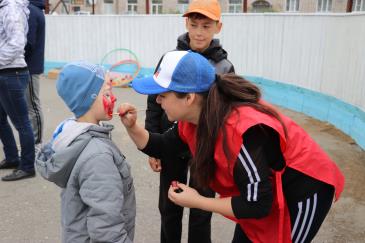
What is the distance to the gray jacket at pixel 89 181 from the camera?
1633mm

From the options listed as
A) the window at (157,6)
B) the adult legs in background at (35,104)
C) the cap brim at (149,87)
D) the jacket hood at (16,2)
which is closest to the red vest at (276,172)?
the cap brim at (149,87)

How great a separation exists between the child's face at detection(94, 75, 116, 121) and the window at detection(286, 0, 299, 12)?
90.5ft

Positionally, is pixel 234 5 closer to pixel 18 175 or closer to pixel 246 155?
pixel 18 175

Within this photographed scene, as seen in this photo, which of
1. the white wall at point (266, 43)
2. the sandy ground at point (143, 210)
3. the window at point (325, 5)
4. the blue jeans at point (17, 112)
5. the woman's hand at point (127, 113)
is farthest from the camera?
the window at point (325, 5)

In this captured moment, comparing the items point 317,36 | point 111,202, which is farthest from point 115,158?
point 317,36

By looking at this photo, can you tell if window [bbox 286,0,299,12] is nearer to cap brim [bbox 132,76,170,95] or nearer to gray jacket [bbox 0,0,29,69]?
gray jacket [bbox 0,0,29,69]

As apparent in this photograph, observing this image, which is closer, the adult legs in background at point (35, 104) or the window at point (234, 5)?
the adult legs in background at point (35, 104)

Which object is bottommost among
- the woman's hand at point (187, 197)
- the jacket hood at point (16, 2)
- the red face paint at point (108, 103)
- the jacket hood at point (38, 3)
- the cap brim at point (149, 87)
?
the woman's hand at point (187, 197)

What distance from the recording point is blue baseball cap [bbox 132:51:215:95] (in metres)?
1.60

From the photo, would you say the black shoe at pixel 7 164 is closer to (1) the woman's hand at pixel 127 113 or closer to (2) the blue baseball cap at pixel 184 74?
(1) the woman's hand at pixel 127 113

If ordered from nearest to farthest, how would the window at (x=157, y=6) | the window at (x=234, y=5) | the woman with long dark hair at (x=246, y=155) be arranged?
1. the woman with long dark hair at (x=246, y=155)
2. the window at (x=234, y=5)
3. the window at (x=157, y=6)

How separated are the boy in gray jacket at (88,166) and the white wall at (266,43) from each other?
4.10 metres

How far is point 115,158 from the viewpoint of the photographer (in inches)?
70.5

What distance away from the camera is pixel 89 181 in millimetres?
1657
